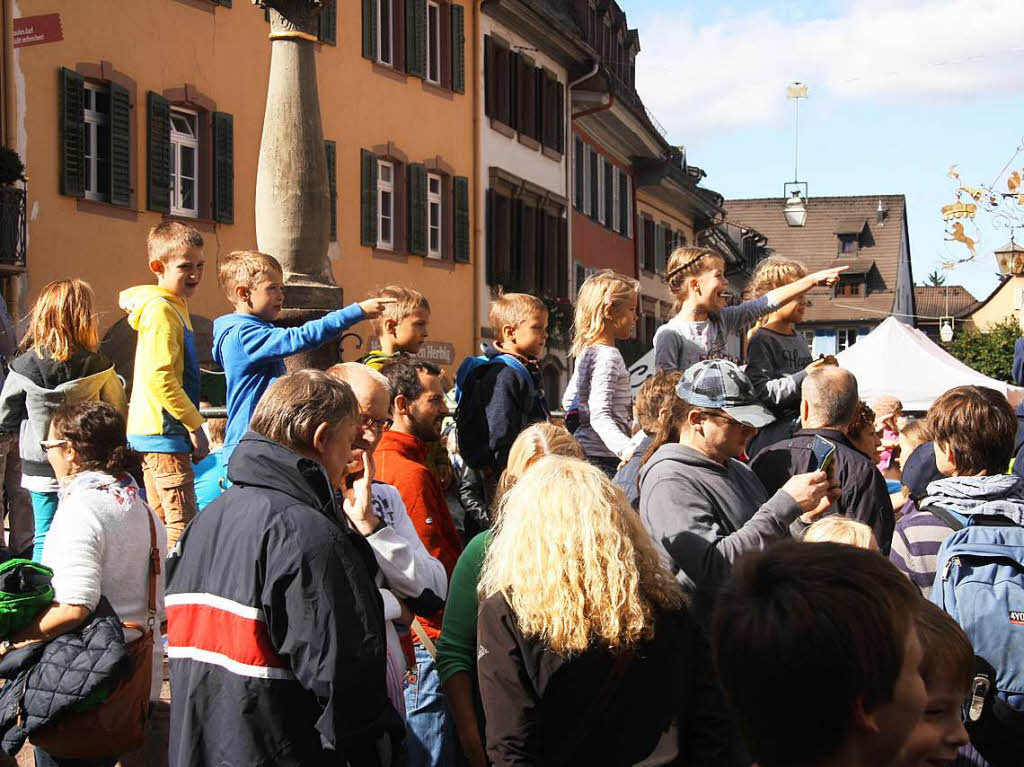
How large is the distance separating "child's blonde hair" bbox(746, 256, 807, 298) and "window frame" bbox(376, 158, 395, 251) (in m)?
14.4

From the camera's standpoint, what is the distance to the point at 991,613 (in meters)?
4.09

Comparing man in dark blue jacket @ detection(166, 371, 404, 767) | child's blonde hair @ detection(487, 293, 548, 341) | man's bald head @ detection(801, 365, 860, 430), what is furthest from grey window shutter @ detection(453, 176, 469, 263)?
man in dark blue jacket @ detection(166, 371, 404, 767)

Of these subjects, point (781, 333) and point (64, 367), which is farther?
point (781, 333)

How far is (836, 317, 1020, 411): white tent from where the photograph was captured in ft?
55.2

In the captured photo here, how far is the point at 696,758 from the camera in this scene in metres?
3.71

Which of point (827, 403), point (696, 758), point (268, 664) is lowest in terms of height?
point (696, 758)

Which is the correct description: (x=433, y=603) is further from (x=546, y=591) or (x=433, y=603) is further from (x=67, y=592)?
(x=67, y=592)

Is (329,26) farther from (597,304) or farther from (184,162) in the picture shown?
(597,304)

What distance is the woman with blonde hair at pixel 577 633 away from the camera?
135 inches

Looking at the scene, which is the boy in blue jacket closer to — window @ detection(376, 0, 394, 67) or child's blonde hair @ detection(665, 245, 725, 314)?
child's blonde hair @ detection(665, 245, 725, 314)

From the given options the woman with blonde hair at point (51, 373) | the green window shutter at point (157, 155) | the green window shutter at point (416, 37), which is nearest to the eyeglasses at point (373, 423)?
the woman with blonde hair at point (51, 373)

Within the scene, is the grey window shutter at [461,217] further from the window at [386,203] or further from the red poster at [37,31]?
the red poster at [37,31]

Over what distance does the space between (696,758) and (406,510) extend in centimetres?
133

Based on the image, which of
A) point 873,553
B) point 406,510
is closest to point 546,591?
point 406,510
